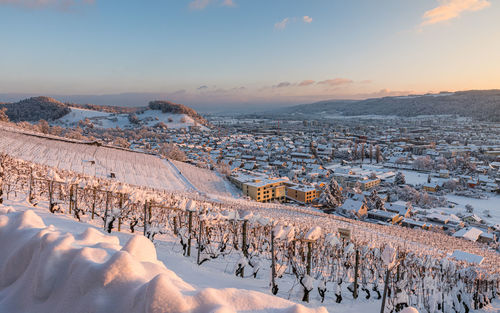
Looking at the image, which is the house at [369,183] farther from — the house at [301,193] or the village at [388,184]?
the house at [301,193]

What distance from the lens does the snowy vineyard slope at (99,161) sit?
20.3 m

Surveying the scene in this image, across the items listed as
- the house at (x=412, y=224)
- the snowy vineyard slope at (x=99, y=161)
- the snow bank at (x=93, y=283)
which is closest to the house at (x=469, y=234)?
the house at (x=412, y=224)

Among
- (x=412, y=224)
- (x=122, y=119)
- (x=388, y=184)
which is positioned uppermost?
(x=122, y=119)

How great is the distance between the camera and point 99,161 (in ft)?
77.0

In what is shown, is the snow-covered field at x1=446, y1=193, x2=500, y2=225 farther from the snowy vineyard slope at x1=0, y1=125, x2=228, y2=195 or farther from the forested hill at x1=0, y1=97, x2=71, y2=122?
the forested hill at x1=0, y1=97, x2=71, y2=122

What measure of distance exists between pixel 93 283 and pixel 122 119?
357ft

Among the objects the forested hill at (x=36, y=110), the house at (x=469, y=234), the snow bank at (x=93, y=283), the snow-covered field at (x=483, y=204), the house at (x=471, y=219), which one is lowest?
the snow-covered field at (x=483, y=204)

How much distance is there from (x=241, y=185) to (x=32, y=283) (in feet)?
89.9

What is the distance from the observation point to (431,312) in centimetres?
468

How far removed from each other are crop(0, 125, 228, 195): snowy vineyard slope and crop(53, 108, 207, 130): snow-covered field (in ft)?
229

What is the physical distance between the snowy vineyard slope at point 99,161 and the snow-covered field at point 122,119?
69.8 m

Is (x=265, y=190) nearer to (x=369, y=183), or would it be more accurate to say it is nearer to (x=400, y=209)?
(x=400, y=209)

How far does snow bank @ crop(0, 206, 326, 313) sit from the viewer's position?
1638mm

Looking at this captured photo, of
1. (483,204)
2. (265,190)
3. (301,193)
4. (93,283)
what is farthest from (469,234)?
(93,283)
